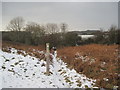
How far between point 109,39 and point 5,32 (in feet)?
24.0

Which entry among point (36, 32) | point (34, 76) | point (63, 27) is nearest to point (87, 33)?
point (63, 27)

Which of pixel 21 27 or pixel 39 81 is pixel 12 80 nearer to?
pixel 39 81

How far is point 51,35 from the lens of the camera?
38.5 ft

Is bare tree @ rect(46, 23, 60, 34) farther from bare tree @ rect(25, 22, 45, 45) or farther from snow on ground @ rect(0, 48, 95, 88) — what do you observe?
snow on ground @ rect(0, 48, 95, 88)

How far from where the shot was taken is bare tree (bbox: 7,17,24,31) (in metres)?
11.9

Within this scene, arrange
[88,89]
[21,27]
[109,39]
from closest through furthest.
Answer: [88,89] → [109,39] → [21,27]

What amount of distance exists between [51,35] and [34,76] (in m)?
6.72

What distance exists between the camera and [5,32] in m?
12.0

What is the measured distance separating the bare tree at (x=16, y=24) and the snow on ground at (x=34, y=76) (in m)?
5.85

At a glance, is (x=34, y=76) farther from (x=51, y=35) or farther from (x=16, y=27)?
(x=16, y=27)

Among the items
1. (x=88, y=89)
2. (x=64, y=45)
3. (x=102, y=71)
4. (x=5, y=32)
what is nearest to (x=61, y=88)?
(x=88, y=89)

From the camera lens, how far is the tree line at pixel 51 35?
11594 millimetres

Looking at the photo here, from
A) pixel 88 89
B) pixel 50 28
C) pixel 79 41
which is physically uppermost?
pixel 50 28

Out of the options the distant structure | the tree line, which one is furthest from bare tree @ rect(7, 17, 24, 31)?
the distant structure
